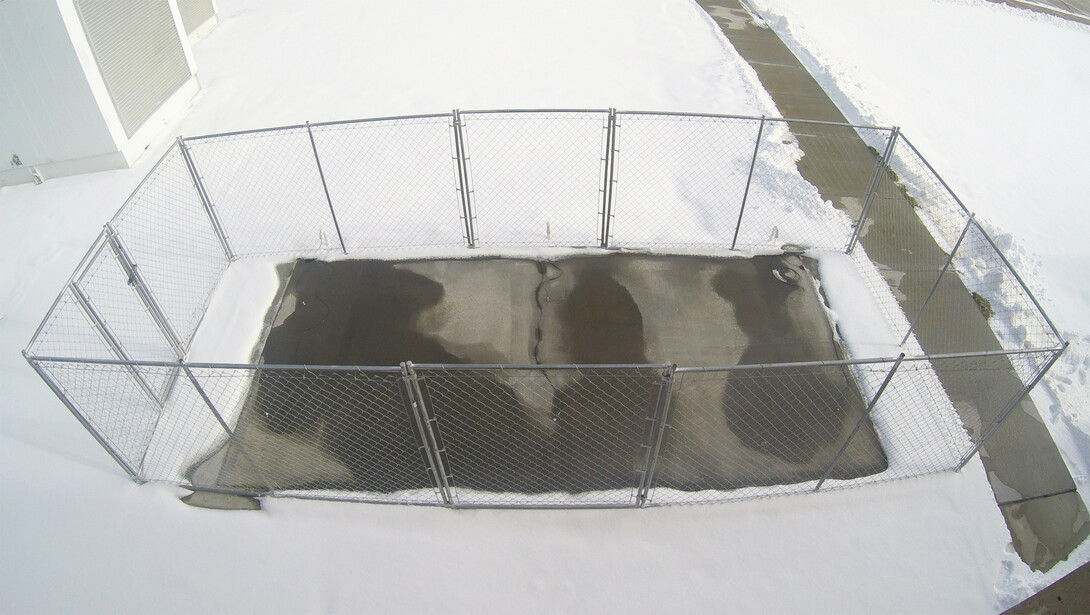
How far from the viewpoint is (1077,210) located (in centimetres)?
970

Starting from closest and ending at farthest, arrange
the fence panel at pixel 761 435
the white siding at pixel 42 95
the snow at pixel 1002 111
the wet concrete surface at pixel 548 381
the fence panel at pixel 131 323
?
the fence panel at pixel 761 435
the wet concrete surface at pixel 548 381
the fence panel at pixel 131 323
the snow at pixel 1002 111
the white siding at pixel 42 95

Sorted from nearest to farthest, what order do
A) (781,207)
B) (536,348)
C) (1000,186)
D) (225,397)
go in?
(225,397), (536,348), (781,207), (1000,186)

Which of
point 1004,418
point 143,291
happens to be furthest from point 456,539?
point 1004,418

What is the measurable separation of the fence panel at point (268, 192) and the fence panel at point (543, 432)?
3.38 m

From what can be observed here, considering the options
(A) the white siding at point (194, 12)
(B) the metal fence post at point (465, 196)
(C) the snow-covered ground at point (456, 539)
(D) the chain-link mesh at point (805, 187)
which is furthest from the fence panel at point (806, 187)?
(A) the white siding at point (194, 12)

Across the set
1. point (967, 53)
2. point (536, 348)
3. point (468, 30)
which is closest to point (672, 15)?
point (468, 30)

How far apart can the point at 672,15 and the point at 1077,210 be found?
9394 millimetres

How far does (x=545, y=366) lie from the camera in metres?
4.39

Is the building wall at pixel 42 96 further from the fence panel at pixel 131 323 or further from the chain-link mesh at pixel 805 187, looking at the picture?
the chain-link mesh at pixel 805 187

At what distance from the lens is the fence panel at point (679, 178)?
875 centimetres

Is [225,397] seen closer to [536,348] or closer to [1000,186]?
[536,348]

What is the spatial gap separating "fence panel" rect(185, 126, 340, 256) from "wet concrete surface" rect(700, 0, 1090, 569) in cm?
744

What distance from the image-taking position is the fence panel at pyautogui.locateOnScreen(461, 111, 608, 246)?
345 inches

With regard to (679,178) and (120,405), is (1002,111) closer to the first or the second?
(679,178)
